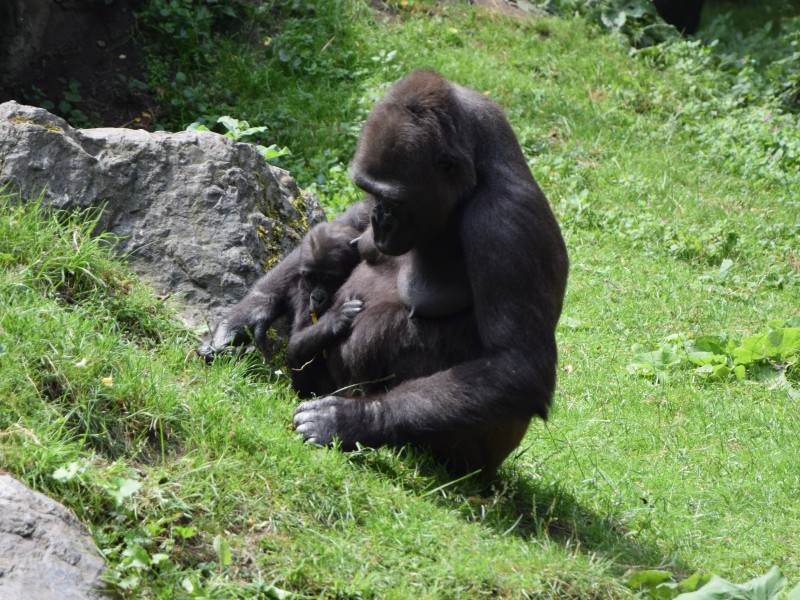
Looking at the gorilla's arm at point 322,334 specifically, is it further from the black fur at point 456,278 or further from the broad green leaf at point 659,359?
the broad green leaf at point 659,359

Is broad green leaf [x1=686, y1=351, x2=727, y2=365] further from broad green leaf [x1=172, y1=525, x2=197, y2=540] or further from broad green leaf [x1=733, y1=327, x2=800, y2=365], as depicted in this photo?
broad green leaf [x1=172, y1=525, x2=197, y2=540]

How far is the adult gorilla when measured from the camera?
14.2 feet

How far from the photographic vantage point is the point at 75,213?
16.5ft

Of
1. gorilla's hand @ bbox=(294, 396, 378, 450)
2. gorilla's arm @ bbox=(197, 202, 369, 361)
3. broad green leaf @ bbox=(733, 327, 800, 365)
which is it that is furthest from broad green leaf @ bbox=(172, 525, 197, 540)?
broad green leaf @ bbox=(733, 327, 800, 365)

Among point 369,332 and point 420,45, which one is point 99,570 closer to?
point 369,332

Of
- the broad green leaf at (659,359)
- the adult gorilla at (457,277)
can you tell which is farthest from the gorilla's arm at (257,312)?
the broad green leaf at (659,359)

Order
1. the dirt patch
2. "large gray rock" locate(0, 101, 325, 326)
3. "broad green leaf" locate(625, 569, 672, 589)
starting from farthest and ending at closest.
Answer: the dirt patch → "large gray rock" locate(0, 101, 325, 326) → "broad green leaf" locate(625, 569, 672, 589)

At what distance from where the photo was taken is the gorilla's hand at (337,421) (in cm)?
436

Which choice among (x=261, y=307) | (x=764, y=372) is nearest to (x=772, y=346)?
(x=764, y=372)

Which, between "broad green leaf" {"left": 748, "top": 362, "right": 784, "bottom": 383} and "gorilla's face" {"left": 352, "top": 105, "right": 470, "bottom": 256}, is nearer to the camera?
"gorilla's face" {"left": 352, "top": 105, "right": 470, "bottom": 256}

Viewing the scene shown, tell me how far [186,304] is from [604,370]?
9.67ft

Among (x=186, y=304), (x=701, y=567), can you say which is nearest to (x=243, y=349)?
(x=186, y=304)

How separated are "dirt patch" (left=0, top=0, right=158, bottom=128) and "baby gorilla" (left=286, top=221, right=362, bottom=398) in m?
4.43

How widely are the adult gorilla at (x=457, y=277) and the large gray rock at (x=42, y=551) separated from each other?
1255 millimetres
